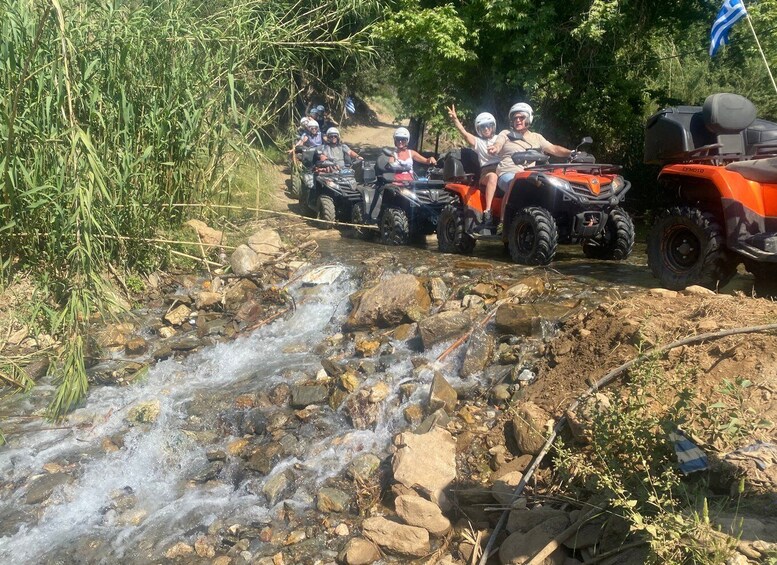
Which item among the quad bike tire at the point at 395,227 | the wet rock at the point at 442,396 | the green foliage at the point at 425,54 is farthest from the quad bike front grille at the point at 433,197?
the wet rock at the point at 442,396

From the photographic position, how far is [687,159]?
5875 mm

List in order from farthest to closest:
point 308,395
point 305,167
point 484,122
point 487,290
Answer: point 305,167 → point 484,122 → point 487,290 → point 308,395

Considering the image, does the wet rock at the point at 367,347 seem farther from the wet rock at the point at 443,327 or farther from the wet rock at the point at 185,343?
the wet rock at the point at 185,343

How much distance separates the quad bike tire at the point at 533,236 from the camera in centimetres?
706

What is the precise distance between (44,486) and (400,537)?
7.92 feet

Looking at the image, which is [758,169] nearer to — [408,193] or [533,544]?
[533,544]

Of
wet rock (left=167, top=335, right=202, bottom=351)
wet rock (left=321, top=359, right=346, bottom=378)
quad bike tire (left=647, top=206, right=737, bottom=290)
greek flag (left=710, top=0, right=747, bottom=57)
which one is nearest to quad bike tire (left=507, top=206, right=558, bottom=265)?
quad bike tire (left=647, top=206, right=737, bottom=290)

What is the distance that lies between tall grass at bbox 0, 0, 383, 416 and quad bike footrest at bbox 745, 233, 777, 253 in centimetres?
430

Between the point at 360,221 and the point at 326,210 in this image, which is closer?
the point at 360,221

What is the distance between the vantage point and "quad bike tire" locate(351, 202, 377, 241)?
10.2 meters

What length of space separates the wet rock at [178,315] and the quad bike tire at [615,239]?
3888 millimetres

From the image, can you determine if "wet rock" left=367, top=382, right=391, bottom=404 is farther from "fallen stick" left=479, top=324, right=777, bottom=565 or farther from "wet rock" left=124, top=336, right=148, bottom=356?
"wet rock" left=124, top=336, right=148, bottom=356

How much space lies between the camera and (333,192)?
439 inches

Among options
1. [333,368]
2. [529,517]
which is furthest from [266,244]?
[529,517]
